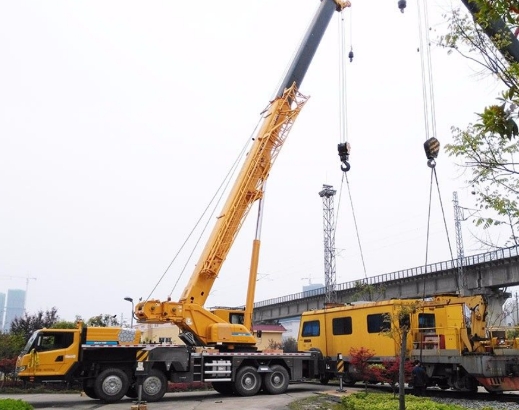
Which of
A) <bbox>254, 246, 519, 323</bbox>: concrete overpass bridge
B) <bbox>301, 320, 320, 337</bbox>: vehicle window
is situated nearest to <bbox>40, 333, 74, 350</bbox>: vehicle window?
<bbox>301, 320, 320, 337</bbox>: vehicle window

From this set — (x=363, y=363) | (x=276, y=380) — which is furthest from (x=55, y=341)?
(x=363, y=363)

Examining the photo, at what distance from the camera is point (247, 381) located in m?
17.8

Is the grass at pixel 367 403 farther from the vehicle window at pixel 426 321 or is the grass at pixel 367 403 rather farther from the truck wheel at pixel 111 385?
the truck wheel at pixel 111 385

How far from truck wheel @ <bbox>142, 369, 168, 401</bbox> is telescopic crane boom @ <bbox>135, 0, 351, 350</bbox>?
159 cm

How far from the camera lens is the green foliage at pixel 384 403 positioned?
10500mm

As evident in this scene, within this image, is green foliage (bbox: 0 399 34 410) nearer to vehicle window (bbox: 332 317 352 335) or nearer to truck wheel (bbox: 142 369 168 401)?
truck wheel (bbox: 142 369 168 401)

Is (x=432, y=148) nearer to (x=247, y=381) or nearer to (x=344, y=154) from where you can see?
(x=344, y=154)

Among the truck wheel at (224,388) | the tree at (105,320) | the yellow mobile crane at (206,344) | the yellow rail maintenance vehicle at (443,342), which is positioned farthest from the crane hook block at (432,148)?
the tree at (105,320)

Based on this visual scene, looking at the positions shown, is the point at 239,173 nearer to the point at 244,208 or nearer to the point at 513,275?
the point at 244,208

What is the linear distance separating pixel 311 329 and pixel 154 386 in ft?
27.4

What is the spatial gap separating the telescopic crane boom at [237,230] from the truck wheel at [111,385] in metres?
1.82

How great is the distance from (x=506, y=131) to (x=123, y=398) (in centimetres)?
1653

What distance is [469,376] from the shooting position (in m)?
16.2

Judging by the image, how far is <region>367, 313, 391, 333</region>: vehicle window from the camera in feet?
59.6
